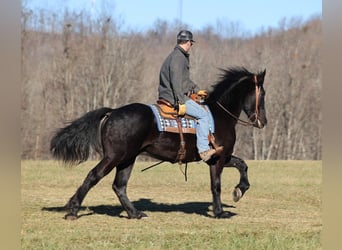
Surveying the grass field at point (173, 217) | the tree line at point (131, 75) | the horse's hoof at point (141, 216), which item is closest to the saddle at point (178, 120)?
the horse's hoof at point (141, 216)

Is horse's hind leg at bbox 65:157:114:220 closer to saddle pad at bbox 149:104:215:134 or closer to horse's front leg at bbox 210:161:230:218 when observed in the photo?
saddle pad at bbox 149:104:215:134

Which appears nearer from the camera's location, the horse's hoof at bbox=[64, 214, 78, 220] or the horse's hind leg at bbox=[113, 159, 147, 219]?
the horse's hoof at bbox=[64, 214, 78, 220]

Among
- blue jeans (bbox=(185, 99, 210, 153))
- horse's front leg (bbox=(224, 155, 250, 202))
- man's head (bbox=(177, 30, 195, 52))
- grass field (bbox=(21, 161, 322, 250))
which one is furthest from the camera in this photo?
horse's front leg (bbox=(224, 155, 250, 202))

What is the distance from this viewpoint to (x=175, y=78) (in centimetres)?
838

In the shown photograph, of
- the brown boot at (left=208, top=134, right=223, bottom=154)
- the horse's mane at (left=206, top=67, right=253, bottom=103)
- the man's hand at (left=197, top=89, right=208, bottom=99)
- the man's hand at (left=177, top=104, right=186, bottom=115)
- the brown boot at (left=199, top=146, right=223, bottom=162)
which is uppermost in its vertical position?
the horse's mane at (left=206, top=67, right=253, bottom=103)

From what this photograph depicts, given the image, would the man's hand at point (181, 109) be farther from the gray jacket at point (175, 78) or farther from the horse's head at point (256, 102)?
the horse's head at point (256, 102)

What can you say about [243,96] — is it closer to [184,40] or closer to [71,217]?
[184,40]

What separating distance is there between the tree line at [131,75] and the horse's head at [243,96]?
2978 cm

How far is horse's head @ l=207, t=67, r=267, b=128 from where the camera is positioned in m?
9.37

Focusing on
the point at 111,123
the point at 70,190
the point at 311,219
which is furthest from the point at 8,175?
the point at 70,190

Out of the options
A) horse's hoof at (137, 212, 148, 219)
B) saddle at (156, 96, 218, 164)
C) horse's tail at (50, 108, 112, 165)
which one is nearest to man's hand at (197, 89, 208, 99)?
saddle at (156, 96, 218, 164)

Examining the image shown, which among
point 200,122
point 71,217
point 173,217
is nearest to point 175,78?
point 200,122

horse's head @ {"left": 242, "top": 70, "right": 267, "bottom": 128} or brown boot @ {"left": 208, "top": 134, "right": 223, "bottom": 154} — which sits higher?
horse's head @ {"left": 242, "top": 70, "right": 267, "bottom": 128}

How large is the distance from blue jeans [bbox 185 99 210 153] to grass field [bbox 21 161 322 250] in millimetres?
1205
